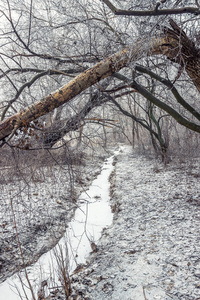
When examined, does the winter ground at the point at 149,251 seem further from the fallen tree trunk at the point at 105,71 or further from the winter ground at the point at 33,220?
the fallen tree trunk at the point at 105,71

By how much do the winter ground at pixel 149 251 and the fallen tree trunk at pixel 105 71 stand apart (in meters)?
2.16

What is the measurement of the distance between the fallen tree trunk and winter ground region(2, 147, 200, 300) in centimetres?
216

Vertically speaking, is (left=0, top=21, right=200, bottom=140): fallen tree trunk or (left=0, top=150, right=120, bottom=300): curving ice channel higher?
(left=0, top=21, right=200, bottom=140): fallen tree trunk

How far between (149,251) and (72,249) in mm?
1534

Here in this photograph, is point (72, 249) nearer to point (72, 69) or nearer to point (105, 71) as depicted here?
point (105, 71)

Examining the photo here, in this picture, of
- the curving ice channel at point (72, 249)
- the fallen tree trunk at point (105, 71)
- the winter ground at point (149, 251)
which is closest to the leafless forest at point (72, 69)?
the fallen tree trunk at point (105, 71)

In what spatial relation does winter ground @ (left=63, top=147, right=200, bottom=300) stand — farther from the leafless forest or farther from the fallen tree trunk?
the fallen tree trunk

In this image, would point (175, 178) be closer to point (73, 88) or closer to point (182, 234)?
point (182, 234)

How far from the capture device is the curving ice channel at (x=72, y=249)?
300 cm

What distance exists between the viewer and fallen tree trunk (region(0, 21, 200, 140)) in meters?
2.79

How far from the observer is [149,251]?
3309mm

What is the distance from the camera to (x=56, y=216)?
5.30 metres

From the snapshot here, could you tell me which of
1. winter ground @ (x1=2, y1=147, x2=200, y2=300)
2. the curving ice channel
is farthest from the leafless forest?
winter ground @ (x1=2, y1=147, x2=200, y2=300)

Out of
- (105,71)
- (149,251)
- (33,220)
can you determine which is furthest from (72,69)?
(149,251)
